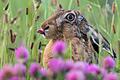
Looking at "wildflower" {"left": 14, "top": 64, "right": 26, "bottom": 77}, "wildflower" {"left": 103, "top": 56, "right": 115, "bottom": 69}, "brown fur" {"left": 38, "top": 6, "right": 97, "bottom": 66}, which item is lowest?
"wildflower" {"left": 14, "top": 64, "right": 26, "bottom": 77}

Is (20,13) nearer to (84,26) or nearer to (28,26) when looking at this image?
(28,26)

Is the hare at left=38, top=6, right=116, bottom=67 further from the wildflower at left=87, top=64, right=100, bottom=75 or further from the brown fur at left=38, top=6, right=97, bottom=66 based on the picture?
the wildflower at left=87, top=64, right=100, bottom=75

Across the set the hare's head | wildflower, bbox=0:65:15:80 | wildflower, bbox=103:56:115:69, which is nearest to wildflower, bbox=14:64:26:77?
wildflower, bbox=0:65:15:80

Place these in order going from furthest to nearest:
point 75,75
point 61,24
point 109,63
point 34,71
A: point 61,24
point 109,63
point 34,71
point 75,75

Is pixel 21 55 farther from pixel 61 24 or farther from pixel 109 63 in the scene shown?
pixel 61 24

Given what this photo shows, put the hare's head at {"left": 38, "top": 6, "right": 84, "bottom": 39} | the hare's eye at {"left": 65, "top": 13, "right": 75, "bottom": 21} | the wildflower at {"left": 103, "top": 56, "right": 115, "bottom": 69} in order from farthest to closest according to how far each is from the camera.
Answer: the hare's eye at {"left": 65, "top": 13, "right": 75, "bottom": 21} → the hare's head at {"left": 38, "top": 6, "right": 84, "bottom": 39} → the wildflower at {"left": 103, "top": 56, "right": 115, "bottom": 69}

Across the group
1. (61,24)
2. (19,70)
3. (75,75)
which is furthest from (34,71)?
(61,24)

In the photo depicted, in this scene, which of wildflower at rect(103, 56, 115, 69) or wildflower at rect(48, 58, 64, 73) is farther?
wildflower at rect(103, 56, 115, 69)

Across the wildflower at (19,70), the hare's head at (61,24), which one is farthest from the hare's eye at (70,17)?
the wildflower at (19,70)

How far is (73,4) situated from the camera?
A: 4.36 meters

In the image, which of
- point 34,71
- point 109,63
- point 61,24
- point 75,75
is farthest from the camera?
point 61,24

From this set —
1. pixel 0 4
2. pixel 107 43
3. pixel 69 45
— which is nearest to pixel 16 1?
pixel 0 4

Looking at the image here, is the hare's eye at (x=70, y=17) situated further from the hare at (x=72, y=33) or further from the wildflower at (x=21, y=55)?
the wildflower at (x=21, y=55)

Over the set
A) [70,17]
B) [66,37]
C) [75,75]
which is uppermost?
[70,17]
